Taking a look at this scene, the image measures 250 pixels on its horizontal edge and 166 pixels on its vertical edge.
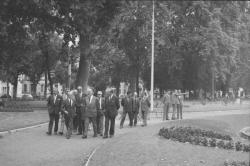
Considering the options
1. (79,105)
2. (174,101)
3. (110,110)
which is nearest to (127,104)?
(79,105)

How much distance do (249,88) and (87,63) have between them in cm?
5361

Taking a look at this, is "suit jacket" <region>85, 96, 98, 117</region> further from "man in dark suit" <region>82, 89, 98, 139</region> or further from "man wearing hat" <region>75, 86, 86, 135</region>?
"man wearing hat" <region>75, 86, 86, 135</region>

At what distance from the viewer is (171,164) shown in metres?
9.28

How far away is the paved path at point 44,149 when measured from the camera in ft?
36.3

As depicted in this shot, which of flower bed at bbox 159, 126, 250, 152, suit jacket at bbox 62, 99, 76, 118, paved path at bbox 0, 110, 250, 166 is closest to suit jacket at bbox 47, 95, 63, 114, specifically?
suit jacket at bbox 62, 99, 76, 118

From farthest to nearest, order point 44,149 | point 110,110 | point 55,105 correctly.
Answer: point 55,105 < point 110,110 < point 44,149

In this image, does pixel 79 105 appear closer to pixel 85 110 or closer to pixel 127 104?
pixel 85 110

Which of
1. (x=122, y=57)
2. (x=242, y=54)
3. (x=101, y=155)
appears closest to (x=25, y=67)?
(x=122, y=57)

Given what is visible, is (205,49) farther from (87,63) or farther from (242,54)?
(242,54)

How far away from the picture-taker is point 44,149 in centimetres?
1323

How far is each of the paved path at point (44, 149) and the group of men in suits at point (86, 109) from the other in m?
0.59

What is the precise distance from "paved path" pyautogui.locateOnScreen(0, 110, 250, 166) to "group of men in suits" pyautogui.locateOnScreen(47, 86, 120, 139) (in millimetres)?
594

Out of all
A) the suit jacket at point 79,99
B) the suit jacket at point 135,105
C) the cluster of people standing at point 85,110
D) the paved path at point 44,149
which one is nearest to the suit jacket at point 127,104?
the suit jacket at point 135,105

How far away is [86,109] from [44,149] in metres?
3.44
